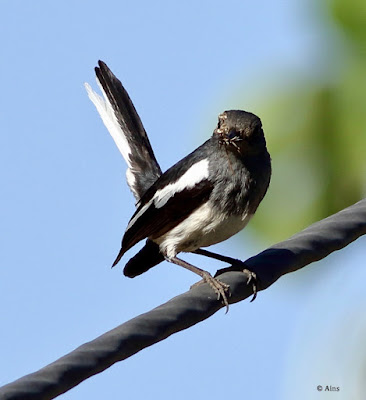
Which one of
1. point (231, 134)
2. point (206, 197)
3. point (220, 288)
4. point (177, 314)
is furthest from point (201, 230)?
point (177, 314)

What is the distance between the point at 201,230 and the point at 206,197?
15 cm

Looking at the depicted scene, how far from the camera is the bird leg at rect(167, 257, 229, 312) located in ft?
13.6

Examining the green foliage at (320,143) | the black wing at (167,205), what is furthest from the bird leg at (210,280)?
the green foliage at (320,143)

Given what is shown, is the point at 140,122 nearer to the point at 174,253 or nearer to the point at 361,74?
the point at 174,253

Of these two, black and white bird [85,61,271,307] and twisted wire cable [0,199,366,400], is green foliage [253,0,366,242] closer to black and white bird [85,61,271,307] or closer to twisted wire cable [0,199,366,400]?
black and white bird [85,61,271,307]

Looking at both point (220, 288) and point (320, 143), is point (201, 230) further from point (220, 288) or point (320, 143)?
point (320, 143)

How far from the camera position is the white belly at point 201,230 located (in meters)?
5.21

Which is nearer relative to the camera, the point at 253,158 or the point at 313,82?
the point at 253,158

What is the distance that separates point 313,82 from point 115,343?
598cm

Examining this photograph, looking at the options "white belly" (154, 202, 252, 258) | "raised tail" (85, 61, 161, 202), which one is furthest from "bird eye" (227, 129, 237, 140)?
"raised tail" (85, 61, 161, 202)

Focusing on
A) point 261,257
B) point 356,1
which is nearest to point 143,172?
point 261,257

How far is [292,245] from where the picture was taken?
13.3ft

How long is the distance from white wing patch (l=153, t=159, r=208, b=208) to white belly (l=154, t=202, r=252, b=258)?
13 cm

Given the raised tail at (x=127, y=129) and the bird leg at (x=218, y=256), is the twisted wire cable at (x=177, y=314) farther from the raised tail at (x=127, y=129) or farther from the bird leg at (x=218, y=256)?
the raised tail at (x=127, y=129)
